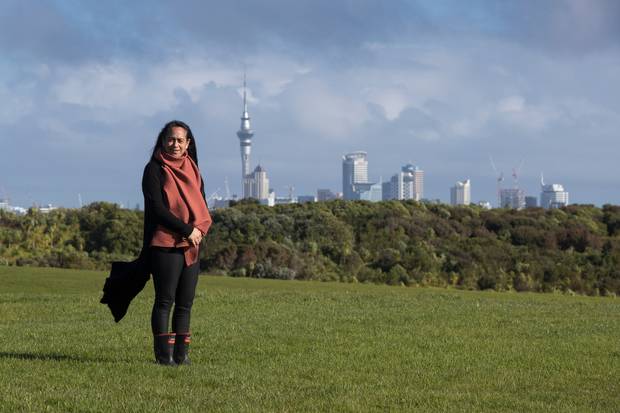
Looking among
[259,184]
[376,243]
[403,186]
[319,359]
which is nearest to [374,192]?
[403,186]

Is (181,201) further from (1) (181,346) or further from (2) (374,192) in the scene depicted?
(2) (374,192)

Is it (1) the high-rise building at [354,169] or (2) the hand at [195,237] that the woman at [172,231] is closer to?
(2) the hand at [195,237]

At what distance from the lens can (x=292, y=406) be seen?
7.23m

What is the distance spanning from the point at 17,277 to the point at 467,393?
56.0 feet

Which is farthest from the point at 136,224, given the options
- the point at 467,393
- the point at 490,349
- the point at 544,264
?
the point at 467,393

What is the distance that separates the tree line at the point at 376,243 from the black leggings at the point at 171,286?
24899 millimetres

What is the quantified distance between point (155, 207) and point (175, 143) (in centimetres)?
68

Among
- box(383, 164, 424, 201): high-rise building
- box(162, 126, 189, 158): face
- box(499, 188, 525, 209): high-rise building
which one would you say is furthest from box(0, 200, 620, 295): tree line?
box(383, 164, 424, 201): high-rise building

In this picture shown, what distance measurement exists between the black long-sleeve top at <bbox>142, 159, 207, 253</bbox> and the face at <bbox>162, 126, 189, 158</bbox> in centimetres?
17

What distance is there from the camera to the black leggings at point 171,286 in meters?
9.21

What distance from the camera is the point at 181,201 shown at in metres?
9.38

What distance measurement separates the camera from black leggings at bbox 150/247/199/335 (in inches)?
363

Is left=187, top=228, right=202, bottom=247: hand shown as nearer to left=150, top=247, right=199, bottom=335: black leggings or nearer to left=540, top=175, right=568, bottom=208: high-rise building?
left=150, top=247, right=199, bottom=335: black leggings

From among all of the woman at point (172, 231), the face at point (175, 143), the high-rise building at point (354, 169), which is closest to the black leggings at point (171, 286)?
the woman at point (172, 231)
